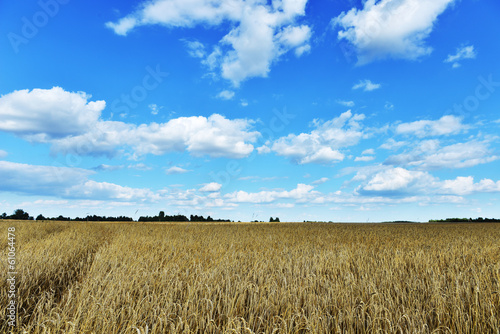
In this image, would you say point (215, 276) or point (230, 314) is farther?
point (215, 276)

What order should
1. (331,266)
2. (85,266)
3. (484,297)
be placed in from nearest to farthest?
(484,297) → (331,266) → (85,266)

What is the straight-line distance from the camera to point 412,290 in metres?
4.70

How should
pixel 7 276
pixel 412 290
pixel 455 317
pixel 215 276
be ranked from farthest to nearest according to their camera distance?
pixel 7 276, pixel 215 276, pixel 412 290, pixel 455 317

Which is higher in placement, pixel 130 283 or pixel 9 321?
pixel 130 283

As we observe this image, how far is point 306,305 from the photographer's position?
3.99 meters

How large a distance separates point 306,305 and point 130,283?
9.02ft

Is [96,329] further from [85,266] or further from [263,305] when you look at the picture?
[85,266]

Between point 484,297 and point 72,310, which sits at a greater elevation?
point 484,297

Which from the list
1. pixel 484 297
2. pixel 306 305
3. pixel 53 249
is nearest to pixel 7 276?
pixel 53 249

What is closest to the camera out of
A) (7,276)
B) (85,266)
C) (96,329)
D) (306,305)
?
(96,329)

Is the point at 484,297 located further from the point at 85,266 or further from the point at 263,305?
the point at 85,266

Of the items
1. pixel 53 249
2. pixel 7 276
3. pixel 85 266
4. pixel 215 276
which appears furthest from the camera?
pixel 53 249

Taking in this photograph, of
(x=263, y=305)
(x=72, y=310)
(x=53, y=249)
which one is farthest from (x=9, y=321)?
(x=53, y=249)

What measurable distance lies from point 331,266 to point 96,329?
4.47 m
